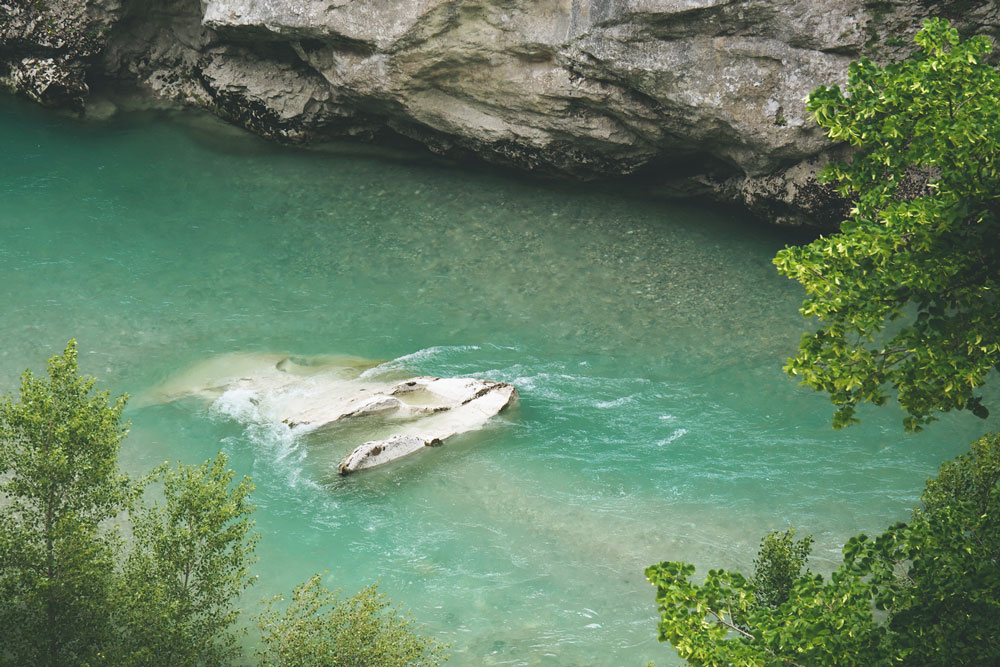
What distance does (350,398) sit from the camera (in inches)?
865

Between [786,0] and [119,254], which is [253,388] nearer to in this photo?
[119,254]

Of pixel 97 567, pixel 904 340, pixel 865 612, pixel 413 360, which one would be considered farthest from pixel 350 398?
pixel 865 612

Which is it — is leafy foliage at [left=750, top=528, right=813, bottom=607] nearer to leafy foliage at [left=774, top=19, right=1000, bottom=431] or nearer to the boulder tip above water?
leafy foliage at [left=774, top=19, right=1000, bottom=431]

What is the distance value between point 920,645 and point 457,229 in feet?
62.6

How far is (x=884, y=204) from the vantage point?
38.1 ft

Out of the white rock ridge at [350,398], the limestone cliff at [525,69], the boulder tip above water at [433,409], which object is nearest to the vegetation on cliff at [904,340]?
the boulder tip above water at [433,409]

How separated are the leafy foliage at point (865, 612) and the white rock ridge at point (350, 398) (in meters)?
10.7

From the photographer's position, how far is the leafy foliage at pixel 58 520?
13.8 meters

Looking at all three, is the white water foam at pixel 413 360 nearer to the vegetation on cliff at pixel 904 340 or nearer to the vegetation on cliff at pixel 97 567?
the vegetation on cliff at pixel 97 567

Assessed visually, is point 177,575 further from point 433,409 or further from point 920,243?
point 920,243

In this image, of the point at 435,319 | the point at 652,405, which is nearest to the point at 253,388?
the point at 435,319

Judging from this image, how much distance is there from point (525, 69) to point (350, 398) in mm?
9980

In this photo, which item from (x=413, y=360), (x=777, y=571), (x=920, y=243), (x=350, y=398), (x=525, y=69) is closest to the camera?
(x=920, y=243)

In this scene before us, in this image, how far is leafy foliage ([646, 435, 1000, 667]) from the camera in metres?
10.0
